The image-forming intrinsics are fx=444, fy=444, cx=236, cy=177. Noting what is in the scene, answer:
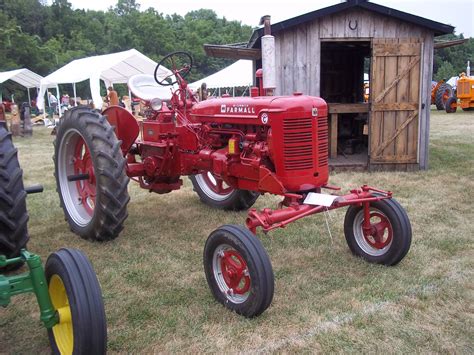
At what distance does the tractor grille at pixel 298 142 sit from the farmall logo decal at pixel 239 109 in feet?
1.24

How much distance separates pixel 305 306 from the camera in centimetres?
293

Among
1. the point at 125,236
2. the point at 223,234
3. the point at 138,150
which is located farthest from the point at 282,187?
the point at 138,150

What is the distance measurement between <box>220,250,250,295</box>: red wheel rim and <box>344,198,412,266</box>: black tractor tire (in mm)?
1163

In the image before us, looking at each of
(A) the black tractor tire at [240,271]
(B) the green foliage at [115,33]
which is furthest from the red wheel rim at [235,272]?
(B) the green foliage at [115,33]

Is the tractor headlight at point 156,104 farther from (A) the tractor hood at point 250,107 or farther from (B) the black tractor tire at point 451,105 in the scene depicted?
(B) the black tractor tire at point 451,105

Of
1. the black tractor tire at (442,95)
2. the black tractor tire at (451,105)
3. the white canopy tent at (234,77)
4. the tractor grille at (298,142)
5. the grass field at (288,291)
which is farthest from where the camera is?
the black tractor tire at (442,95)

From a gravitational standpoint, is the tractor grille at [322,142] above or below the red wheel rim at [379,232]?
above

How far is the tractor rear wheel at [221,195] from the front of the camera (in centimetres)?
500

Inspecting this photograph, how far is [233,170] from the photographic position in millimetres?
3791

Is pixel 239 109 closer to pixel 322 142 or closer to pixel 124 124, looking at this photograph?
→ pixel 322 142

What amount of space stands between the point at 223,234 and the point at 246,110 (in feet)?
3.82

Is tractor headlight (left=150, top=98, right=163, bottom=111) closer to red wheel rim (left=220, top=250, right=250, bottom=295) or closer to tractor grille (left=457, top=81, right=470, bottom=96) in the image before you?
red wheel rim (left=220, top=250, right=250, bottom=295)

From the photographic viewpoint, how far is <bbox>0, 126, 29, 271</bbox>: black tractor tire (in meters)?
3.10

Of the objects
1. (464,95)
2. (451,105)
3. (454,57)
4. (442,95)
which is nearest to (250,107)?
(451,105)
